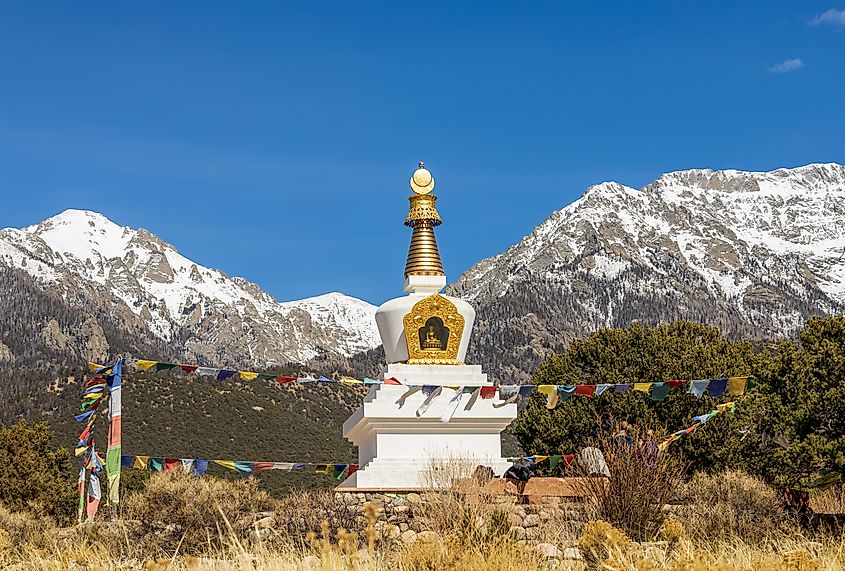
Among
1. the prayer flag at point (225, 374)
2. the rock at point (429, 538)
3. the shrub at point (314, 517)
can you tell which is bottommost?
the rock at point (429, 538)

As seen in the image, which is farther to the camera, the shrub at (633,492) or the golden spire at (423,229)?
the golden spire at (423,229)

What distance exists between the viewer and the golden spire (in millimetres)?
27141

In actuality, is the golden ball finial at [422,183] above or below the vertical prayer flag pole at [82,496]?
above

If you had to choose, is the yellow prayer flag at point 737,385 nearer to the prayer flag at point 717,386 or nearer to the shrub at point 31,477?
the prayer flag at point 717,386

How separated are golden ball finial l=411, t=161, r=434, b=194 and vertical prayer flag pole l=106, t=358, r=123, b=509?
939 centimetres

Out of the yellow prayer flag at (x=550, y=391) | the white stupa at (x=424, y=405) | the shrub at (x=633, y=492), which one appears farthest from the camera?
the white stupa at (x=424, y=405)

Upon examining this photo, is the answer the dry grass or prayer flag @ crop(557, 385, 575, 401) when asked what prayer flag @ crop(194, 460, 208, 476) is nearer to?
prayer flag @ crop(557, 385, 575, 401)

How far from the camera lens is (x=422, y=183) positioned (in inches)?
1097

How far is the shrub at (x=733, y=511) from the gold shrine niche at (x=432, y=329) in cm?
613

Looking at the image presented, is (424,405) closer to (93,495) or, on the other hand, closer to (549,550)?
(93,495)

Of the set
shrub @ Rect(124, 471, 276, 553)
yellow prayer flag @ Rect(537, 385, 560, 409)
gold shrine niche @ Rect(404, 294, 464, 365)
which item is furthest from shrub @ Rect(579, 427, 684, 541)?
gold shrine niche @ Rect(404, 294, 464, 365)

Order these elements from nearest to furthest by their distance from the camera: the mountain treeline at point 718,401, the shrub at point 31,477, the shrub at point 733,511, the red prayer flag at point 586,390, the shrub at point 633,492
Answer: the shrub at point 633,492, the shrub at point 733,511, the red prayer flag at point 586,390, the mountain treeline at point 718,401, the shrub at point 31,477

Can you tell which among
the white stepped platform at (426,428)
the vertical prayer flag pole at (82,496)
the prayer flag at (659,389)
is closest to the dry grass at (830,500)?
the prayer flag at (659,389)

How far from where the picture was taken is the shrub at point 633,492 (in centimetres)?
1845
